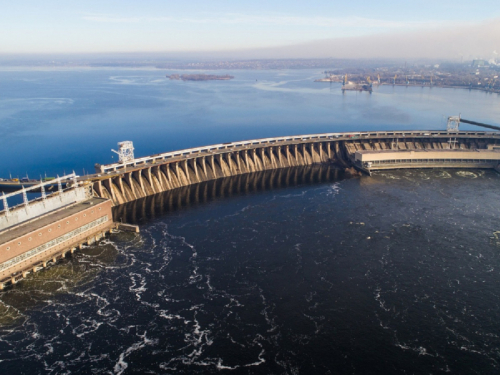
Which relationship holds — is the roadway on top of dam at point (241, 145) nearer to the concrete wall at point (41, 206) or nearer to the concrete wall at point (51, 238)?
the concrete wall at point (41, 206)

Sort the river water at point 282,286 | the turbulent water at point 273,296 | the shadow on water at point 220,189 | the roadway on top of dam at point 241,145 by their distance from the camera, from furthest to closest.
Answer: the roadway on top of dam at point 241,145
the shadow on water at point 220,189
the river water at point 282,286
the turbulent water at point 273,296

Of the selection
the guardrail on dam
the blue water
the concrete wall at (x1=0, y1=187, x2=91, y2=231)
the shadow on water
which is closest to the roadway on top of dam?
the guardrail on dam

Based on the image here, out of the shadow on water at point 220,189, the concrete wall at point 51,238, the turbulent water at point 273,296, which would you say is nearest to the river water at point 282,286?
the turbulent water at point 273,296

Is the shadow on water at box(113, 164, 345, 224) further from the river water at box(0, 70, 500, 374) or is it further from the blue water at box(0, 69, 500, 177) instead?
the blue water at box(0, 69, 500, 177)

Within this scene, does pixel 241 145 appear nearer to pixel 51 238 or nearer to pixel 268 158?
pixel 268 158

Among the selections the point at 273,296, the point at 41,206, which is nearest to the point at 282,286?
the point at 273,296
